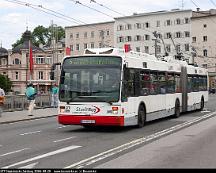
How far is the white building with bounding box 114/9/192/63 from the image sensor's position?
10066cm

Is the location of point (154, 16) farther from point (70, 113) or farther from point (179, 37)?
point (70, 113)

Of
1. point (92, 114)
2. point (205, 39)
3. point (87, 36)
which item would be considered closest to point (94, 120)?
→ point (92, 114)

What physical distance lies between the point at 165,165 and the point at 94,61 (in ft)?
24.3

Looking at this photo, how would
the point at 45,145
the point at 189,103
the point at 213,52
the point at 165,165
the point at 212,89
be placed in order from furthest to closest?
the point at 213,52 → the point at 212,89 → the point at 189,103 → the point at 45,145 → the point at 165,165

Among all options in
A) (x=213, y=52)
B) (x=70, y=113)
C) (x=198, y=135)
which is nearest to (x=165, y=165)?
(x=198, y=135)

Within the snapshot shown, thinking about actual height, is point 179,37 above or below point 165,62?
above

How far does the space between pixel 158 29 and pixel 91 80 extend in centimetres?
8950

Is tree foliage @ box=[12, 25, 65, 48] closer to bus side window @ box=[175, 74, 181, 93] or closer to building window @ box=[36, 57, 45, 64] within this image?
building window @ box=[36, 57, 45, 64]

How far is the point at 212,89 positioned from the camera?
85562mm

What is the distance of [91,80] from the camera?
51.0ft

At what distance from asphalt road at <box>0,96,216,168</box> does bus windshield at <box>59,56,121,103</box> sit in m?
1.20

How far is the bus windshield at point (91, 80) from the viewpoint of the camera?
1541 cm

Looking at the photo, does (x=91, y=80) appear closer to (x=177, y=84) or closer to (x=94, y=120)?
(x=94, y=120)

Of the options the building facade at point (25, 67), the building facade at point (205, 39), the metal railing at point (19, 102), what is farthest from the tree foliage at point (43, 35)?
the metal railing at point (19, 102)
